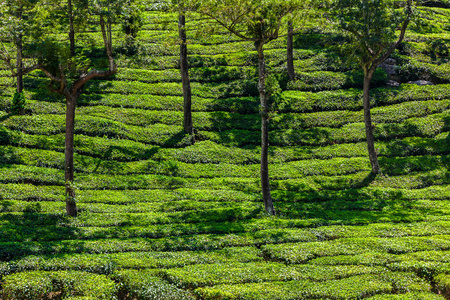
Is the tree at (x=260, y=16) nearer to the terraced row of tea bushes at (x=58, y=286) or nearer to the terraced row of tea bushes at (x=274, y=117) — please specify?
the terraced row of tea bushes at (x=274, y=117)

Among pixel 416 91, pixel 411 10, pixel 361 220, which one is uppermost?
pixel 411 10

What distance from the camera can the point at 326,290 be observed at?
15.9 m

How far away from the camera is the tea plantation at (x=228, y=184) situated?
16.7m

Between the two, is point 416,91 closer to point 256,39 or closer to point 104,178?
point 256,39

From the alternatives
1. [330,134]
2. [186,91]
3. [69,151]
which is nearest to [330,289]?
[69,151]

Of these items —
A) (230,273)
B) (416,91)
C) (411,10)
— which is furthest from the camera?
(416,91)

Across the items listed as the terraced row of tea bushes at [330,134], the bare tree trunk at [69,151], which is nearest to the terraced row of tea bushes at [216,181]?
the bare tree trunk at [69,151]

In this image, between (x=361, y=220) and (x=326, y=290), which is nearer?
(x=326, y=290)

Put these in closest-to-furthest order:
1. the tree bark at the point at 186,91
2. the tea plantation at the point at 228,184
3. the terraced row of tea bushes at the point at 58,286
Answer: the terraced row of tea bushes at the point at 58,286 → the tea plantation at the point at 228,184 → the tree bark at the point at 186,91

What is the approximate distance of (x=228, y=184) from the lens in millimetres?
27938

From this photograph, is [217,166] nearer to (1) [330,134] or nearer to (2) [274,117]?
(2) [274,117]

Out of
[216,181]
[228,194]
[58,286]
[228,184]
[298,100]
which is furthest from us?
[298,100]

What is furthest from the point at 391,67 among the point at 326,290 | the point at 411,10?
the point at 326,290

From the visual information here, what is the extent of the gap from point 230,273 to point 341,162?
16693mm
